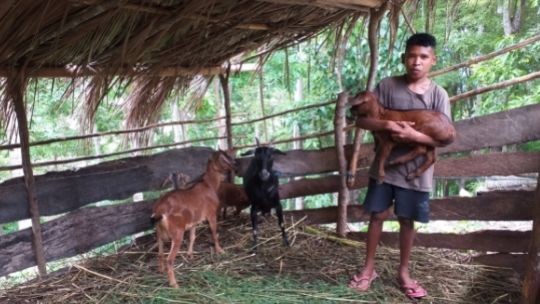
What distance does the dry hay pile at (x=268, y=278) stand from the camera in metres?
3.59

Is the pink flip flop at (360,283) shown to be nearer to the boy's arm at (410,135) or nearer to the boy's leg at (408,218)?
the boy's leg at (408,218)

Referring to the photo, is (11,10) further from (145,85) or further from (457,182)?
(457,182)

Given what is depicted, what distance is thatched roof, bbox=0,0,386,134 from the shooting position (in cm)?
350

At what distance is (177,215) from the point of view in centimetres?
395

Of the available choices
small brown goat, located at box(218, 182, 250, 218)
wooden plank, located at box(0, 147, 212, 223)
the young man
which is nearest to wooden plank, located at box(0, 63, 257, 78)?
wooden plank, located at box(0, 147, 212, 223)

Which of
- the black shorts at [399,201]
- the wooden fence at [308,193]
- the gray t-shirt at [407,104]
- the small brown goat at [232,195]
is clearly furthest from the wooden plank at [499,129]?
the small brown goat at [232,195]

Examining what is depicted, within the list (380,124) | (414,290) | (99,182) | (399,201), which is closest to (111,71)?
A: (99,182)

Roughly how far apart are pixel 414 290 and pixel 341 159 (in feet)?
5.25

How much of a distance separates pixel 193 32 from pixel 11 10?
5.32 ft

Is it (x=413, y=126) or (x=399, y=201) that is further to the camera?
(x=399, y=201)

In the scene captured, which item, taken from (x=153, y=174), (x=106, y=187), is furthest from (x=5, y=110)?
(x=153, y=174)

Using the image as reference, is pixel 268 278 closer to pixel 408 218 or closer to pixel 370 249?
pixel 370 249

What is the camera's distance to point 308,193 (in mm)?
5297

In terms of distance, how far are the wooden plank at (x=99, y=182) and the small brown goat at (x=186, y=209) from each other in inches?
31.8
